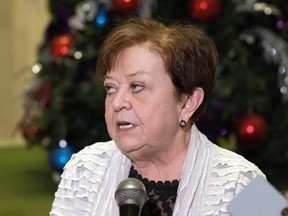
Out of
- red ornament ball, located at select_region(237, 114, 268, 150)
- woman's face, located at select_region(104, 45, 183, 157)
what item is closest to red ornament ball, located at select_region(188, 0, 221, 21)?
red ornament ball, located at select_region(237, 114, 268, 150)

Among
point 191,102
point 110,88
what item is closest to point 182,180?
point 191,102

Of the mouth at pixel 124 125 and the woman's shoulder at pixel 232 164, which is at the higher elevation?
the mouth at pixel 124 125

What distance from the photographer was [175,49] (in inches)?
102

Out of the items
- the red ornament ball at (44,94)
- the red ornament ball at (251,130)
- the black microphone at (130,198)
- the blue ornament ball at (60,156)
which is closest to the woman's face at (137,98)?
the black microphone at (130,198)

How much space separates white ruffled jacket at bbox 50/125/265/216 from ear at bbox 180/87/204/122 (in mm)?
101

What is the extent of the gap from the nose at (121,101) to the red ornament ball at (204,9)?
3083 millimetres

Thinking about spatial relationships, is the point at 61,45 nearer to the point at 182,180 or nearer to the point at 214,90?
the point at 214,90

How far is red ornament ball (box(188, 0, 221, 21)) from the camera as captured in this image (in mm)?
5543

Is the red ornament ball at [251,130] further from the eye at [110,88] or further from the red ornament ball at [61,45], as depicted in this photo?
the eye at [110,88]

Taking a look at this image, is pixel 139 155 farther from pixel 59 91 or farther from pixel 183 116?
pixel 59 91

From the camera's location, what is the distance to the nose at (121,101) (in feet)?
8.25

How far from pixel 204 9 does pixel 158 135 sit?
120 inches

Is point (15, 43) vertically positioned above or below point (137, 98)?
above

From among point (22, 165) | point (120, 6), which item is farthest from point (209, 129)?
point (22, 165)
